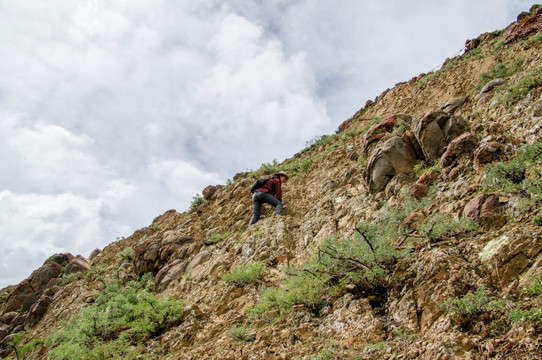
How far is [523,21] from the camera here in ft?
35.5

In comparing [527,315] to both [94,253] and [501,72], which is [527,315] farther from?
[94,253]

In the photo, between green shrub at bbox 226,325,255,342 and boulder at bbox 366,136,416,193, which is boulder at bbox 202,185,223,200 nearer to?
boulder at bbox 366,136,416,193

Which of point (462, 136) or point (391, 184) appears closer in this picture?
point (462, 136)

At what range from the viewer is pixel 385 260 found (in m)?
3.94

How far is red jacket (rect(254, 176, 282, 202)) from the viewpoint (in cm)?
1034

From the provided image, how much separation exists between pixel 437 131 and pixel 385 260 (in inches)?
149

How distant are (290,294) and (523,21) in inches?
500

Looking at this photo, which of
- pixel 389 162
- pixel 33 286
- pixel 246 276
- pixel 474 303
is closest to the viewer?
pixel 474 303

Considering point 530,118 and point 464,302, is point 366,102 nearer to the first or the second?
point 530,118

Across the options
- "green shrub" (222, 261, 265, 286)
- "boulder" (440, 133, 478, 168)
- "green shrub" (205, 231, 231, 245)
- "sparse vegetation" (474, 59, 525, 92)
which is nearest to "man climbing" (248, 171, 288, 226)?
"green shrub" (205, 231, 231, 245)

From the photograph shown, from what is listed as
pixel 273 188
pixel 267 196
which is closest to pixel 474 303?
pixel 267 196

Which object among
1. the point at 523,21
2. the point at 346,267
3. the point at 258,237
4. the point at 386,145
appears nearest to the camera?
the point at 346,267

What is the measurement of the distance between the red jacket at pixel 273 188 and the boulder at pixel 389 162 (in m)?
3.78

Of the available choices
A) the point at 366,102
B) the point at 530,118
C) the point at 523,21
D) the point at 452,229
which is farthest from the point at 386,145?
the point at 366,102
